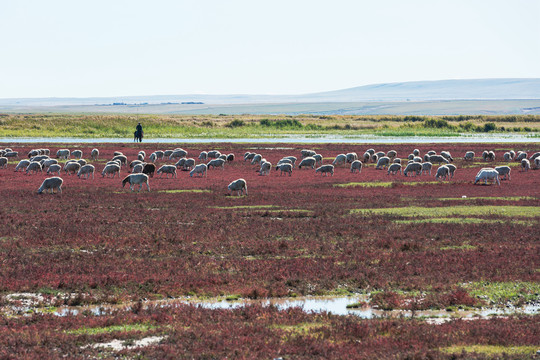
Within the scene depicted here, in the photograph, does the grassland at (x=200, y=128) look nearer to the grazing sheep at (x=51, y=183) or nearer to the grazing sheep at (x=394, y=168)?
the grazing sheep at (x=394, y=168)

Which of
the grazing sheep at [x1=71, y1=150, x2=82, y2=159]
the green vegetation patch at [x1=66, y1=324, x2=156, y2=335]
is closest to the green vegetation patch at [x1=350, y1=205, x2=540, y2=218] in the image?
the green vegetation patch at [x1=66, y1=324, x2=156, y2=335]

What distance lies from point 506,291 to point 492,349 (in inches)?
219

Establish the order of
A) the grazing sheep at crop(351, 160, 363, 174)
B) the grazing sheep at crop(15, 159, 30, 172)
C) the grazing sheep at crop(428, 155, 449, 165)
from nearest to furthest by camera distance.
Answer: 1. the grazing sheep at crop(15, 159, 30, 172)
2. the grazing sheep at crop(351, 160, 363, 174)
3. the grazing sheep at crop(428, 155, 449, 165)

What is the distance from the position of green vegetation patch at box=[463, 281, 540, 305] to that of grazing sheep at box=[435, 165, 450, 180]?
3164 centimetres

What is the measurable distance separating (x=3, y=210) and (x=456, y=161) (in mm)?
49816

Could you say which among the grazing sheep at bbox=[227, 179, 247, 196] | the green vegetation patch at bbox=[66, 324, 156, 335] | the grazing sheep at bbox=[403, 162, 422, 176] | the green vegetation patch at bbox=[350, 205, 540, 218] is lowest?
the grazing sheep at bbox=[403, 162, 422, 176]

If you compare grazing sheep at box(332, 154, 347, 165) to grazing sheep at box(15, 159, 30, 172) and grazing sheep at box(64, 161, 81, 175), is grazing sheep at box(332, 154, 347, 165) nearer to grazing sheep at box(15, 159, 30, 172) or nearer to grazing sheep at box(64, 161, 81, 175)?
grazing sheep at box(64, 161, 81, 175)

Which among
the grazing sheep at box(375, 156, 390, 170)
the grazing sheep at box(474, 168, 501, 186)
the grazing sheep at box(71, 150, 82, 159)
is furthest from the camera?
the grazing sheep at box(71, 150, 82, 159)

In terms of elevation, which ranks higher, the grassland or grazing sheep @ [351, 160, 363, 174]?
grazing sheep @ [351, 160, 363, 174]

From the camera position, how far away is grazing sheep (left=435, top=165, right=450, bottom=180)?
50.8 metres

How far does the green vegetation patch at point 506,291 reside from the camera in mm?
18047

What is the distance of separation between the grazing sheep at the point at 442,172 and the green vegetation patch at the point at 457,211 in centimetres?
1545

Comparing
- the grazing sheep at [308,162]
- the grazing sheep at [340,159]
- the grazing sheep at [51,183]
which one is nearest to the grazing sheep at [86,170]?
the grazing sheep at [51,183]

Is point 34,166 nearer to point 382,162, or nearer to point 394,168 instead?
point 394,168
